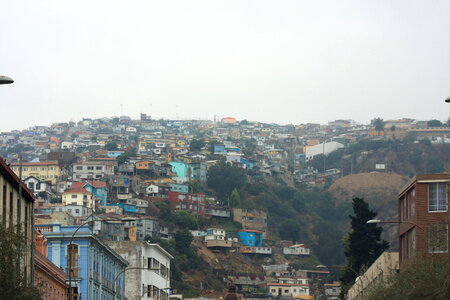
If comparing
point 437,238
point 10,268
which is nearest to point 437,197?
point 437,238

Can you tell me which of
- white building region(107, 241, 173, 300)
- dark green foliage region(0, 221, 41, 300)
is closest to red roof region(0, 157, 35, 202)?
dark green foliage region(0, 221, 41, 300)

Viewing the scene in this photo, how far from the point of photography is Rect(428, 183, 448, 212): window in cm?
7650

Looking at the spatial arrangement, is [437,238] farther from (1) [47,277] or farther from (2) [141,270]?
(2) [141,270]

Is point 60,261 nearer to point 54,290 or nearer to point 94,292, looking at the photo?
point 94,292

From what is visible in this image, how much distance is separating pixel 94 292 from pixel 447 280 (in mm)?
47998

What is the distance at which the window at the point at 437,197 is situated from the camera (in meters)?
76.5

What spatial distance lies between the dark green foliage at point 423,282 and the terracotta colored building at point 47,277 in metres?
18.2

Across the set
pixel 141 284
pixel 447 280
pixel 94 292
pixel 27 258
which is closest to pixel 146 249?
pixel 141 284

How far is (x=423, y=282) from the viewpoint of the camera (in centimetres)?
5238

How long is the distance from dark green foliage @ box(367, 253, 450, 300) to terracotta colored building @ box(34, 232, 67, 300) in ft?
59.8

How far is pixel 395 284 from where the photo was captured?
60812 mm

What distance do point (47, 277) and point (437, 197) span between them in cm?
2388

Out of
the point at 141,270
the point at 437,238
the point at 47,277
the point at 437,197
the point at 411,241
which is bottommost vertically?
the point at 141,270

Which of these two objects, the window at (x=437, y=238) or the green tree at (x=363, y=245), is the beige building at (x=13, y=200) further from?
the green tree at (x=363, y=245)
